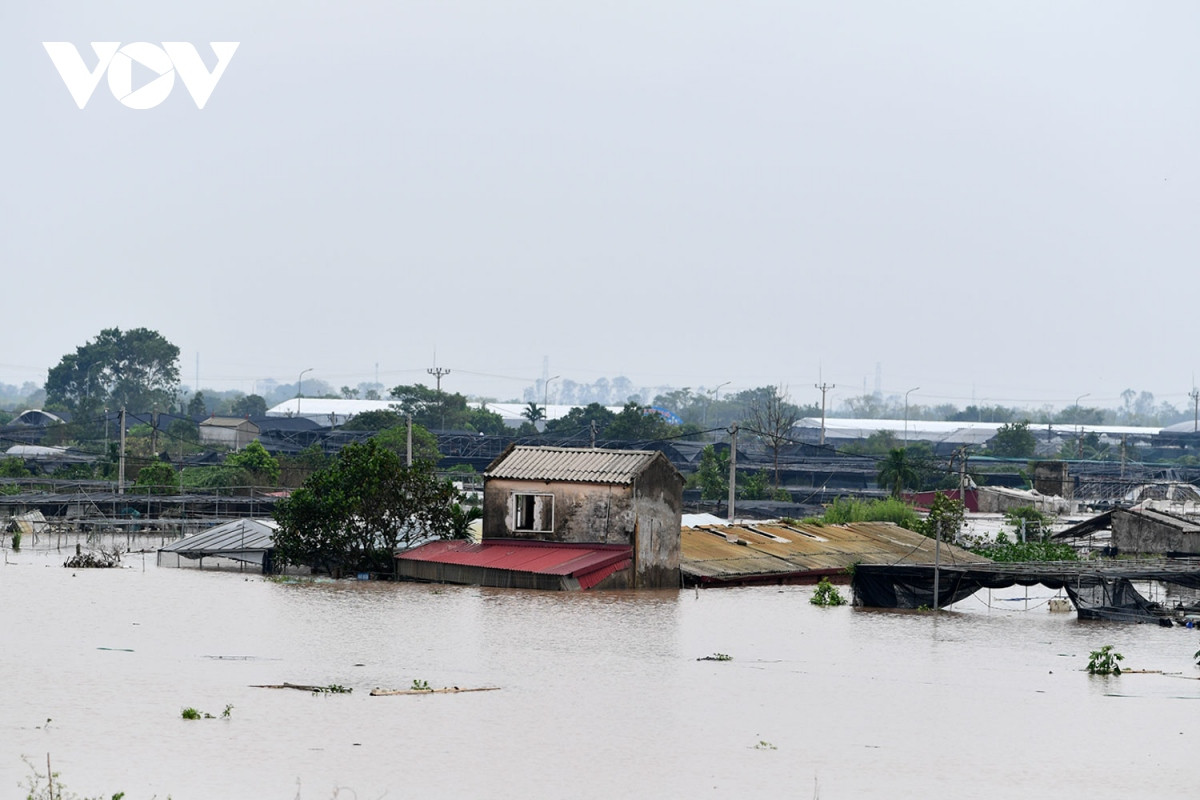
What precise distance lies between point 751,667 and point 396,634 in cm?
709

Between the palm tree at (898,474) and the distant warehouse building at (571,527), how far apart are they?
109 ft

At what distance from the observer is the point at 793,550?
4559 cm

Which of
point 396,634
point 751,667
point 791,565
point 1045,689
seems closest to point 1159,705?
point 1045,689

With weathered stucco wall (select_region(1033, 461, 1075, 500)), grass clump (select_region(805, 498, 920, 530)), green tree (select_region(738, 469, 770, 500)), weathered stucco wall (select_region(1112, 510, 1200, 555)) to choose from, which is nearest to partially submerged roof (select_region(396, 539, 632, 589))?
grass clump (select_region(805, 498, 920, 530))

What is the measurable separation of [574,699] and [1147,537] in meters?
32.4

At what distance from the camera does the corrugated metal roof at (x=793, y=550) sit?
41656mm

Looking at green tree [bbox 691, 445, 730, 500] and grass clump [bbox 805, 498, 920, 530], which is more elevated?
green tree [bbox 691, 445, 730, 500]

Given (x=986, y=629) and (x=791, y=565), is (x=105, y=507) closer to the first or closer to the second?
(x=791, y=565)

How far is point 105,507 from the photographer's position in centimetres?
6109

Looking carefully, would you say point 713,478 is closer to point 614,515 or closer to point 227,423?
point 614,515

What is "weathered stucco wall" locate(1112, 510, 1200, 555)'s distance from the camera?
162ft

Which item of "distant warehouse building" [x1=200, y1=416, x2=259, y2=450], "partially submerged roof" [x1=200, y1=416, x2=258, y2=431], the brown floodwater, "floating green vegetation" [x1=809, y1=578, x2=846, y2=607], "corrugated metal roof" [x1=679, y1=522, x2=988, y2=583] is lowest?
the brown floodwater

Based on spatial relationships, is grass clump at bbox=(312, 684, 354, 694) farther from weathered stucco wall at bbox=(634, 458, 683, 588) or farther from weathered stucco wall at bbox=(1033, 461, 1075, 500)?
weathered stucco wall at bbox=(1033, 461, 1075, 500)

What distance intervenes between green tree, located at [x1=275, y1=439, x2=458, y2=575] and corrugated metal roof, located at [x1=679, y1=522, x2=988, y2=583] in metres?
6.83
